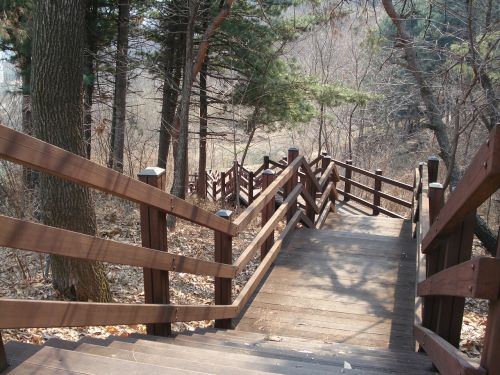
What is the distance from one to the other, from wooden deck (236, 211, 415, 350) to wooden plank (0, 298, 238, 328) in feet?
4.19

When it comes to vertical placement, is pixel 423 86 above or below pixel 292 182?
above

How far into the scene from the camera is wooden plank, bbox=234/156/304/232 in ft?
14.4

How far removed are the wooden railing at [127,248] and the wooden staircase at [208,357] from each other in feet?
0.49

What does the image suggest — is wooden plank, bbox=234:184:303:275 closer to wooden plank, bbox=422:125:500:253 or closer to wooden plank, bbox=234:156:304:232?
wooden plank, bbox=234:156:304:232

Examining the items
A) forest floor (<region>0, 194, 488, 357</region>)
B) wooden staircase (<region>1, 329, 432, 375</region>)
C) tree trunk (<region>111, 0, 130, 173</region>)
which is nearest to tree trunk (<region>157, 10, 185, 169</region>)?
→ tree trunk (<region>111, 0, 130, 173</region>)

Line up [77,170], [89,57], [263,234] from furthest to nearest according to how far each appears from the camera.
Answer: [89,57], [263,234], [77,170]

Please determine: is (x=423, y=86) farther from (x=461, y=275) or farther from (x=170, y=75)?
(x=461, y=275)

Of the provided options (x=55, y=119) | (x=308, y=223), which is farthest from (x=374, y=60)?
(x=55, y=119)

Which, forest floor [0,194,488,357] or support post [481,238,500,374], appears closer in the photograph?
support post [481,238,500,374]

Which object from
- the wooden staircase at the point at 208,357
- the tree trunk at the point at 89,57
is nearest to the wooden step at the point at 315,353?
the wooden staircase at the point at 208,357

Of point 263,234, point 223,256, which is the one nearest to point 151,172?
point 223,256

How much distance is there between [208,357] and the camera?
283cm

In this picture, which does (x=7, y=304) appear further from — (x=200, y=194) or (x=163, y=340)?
(x=200, y=194)

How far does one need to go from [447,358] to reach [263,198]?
3.27 meters
